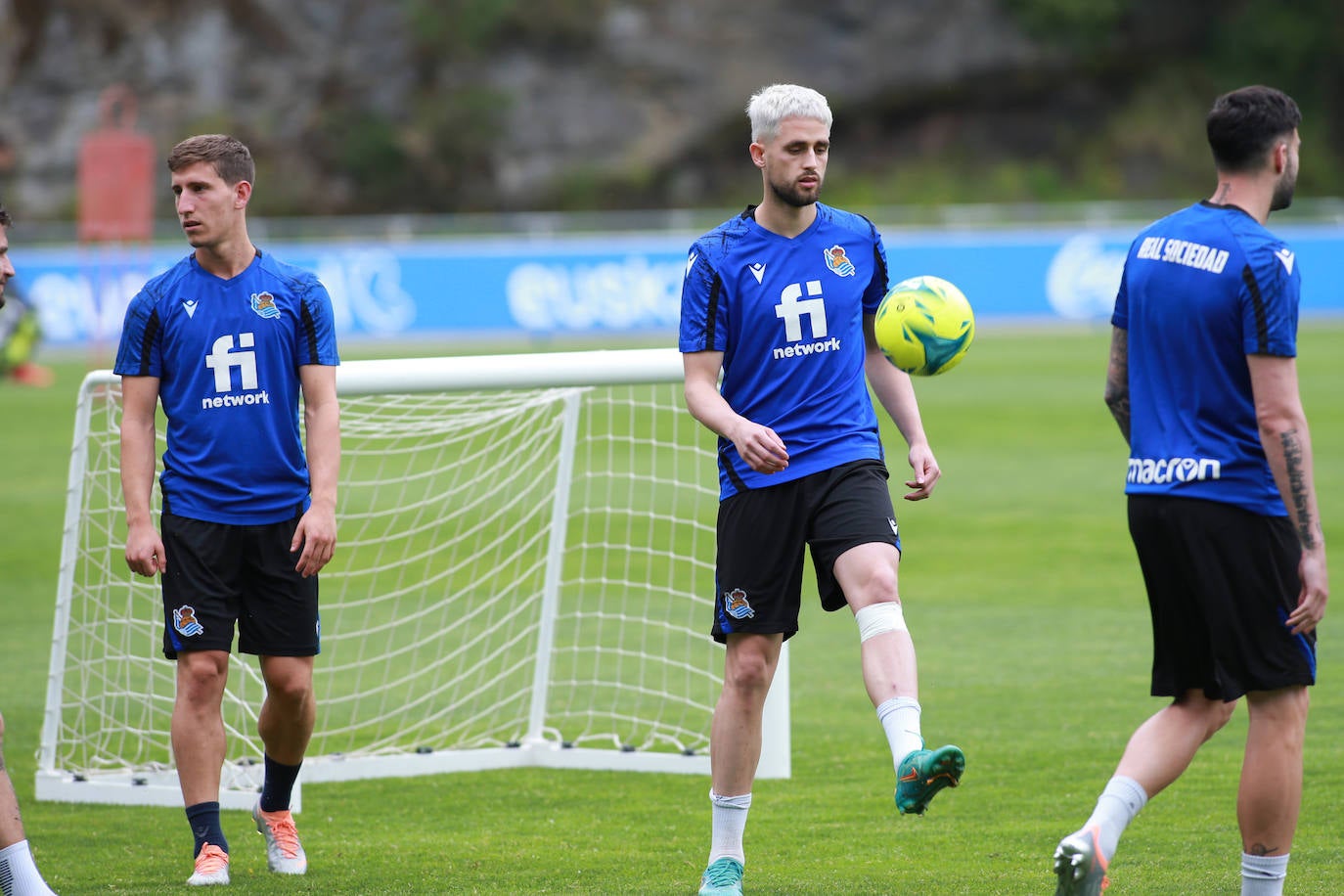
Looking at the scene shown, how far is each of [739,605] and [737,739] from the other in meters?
0.37

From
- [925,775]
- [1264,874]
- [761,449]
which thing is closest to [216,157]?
[761,449]

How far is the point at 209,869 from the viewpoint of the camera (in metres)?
4.77

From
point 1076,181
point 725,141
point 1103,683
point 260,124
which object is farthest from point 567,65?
point 1103,683

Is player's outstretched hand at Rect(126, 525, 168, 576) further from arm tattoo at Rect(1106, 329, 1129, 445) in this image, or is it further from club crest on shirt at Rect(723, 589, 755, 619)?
arm tattoo at Rect(1106, 329, 1129, 445)

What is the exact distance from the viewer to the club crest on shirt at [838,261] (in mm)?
4664

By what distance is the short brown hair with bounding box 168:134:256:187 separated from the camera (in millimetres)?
4676

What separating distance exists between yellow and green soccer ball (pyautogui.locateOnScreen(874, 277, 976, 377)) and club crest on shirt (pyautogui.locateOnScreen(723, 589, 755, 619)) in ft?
2.55

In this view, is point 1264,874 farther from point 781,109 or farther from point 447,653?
point 447,653

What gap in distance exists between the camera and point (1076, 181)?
40906mm

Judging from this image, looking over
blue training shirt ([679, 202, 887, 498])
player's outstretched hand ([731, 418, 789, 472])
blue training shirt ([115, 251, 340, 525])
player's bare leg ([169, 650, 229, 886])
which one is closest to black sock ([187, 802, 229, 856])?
player's bare leg ([169, 650, 229, 886])

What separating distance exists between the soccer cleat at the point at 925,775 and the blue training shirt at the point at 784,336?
0.88 metres

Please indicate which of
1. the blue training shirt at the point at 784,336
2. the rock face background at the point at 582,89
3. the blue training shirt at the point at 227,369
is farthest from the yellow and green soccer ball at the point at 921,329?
the rock face background at the point at 582,89

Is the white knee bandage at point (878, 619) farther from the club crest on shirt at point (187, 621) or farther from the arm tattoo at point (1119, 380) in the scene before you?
the club crest on shirt at point (187, 621)

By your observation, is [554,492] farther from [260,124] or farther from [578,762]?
[260,124]
